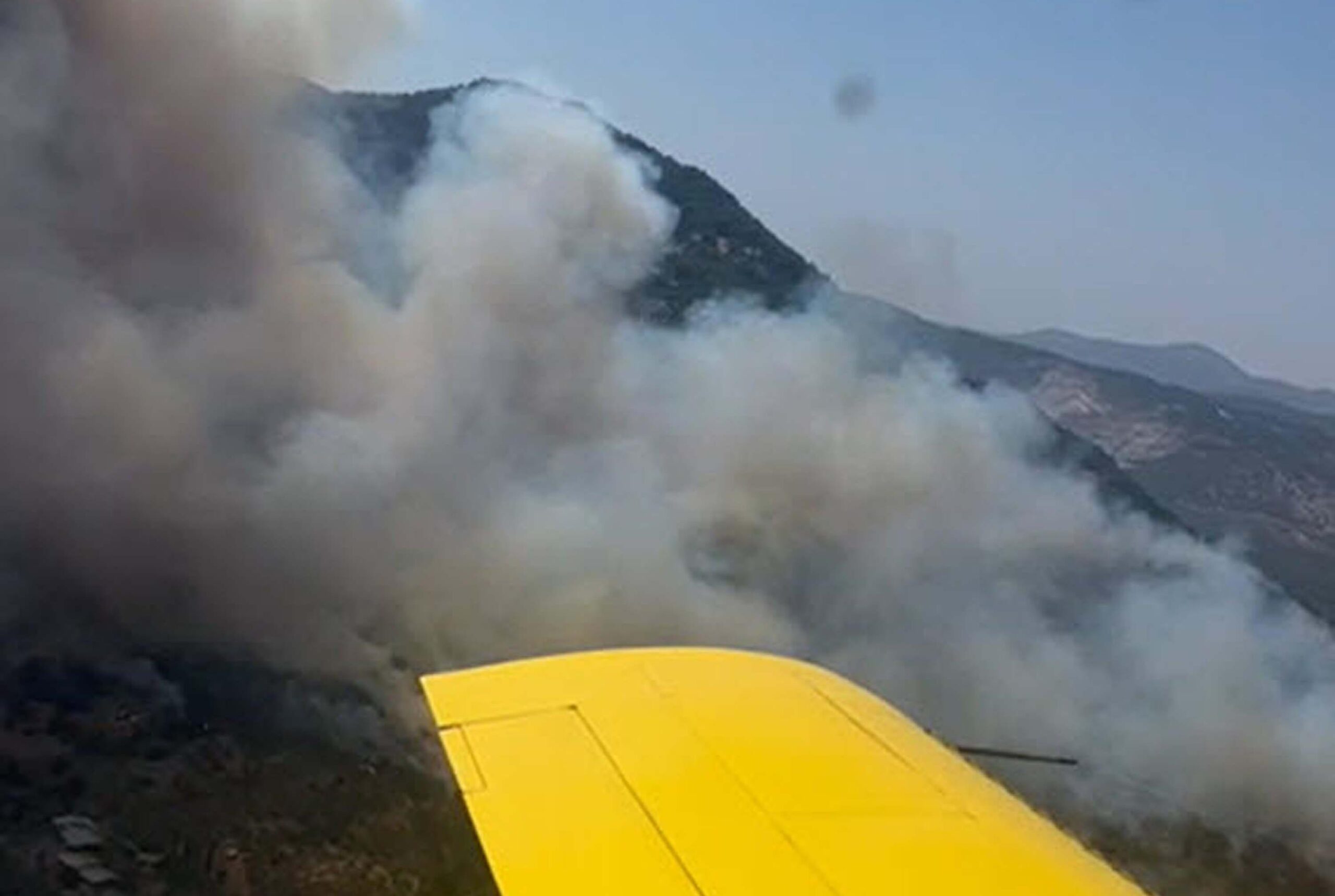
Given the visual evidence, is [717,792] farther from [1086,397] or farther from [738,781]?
[1086,397]

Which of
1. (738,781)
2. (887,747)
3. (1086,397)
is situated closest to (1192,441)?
(1086,397)

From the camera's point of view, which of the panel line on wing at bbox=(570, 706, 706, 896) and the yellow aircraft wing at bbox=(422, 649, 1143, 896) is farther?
the yellow aircraft wing at bbox=(422, 649, 1143, 896)

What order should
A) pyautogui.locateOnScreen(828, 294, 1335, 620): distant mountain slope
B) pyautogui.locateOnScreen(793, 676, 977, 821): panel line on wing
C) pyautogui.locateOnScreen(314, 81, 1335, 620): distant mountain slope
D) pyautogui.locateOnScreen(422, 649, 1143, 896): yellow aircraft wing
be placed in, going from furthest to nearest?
1. pyautogui.locateOnScreen(828, 294, 1335, 620): distant mountain slope
2. pyautogui.locateOnScreen(314, 81, 1335, 620): distant mountain slope
3. pyautogui.locateOnScreen(793, 676, 977, 821): panel line on wing
4. pyautogui.locateOnScreen(422, 649, 1143, 896): yellow aircraft wing

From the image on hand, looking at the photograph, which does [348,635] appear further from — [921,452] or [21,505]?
[921,452]

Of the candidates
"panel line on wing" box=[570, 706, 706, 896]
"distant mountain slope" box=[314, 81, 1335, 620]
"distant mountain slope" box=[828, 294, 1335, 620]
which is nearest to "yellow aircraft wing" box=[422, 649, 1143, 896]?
"panel line on wing" box=[570, 706, 706, 896]

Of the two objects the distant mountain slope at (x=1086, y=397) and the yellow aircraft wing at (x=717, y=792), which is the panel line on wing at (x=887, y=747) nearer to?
the yellow aircraft wing at (x=717, y=792)

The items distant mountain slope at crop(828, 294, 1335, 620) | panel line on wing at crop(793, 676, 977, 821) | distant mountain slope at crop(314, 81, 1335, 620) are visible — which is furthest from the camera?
distant mountain slope at crop(828, 294, 1335, 620)

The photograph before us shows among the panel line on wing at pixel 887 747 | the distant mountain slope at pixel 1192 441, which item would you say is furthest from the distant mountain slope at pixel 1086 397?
the panel line on wing at pixel 887 747

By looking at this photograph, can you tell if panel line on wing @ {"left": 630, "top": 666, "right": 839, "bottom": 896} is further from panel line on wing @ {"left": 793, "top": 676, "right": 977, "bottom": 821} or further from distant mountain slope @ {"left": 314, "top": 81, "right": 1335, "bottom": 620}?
distant mountain slope @ {"left": 314, "top": 81, "right": 1335, "bottom": 620}
